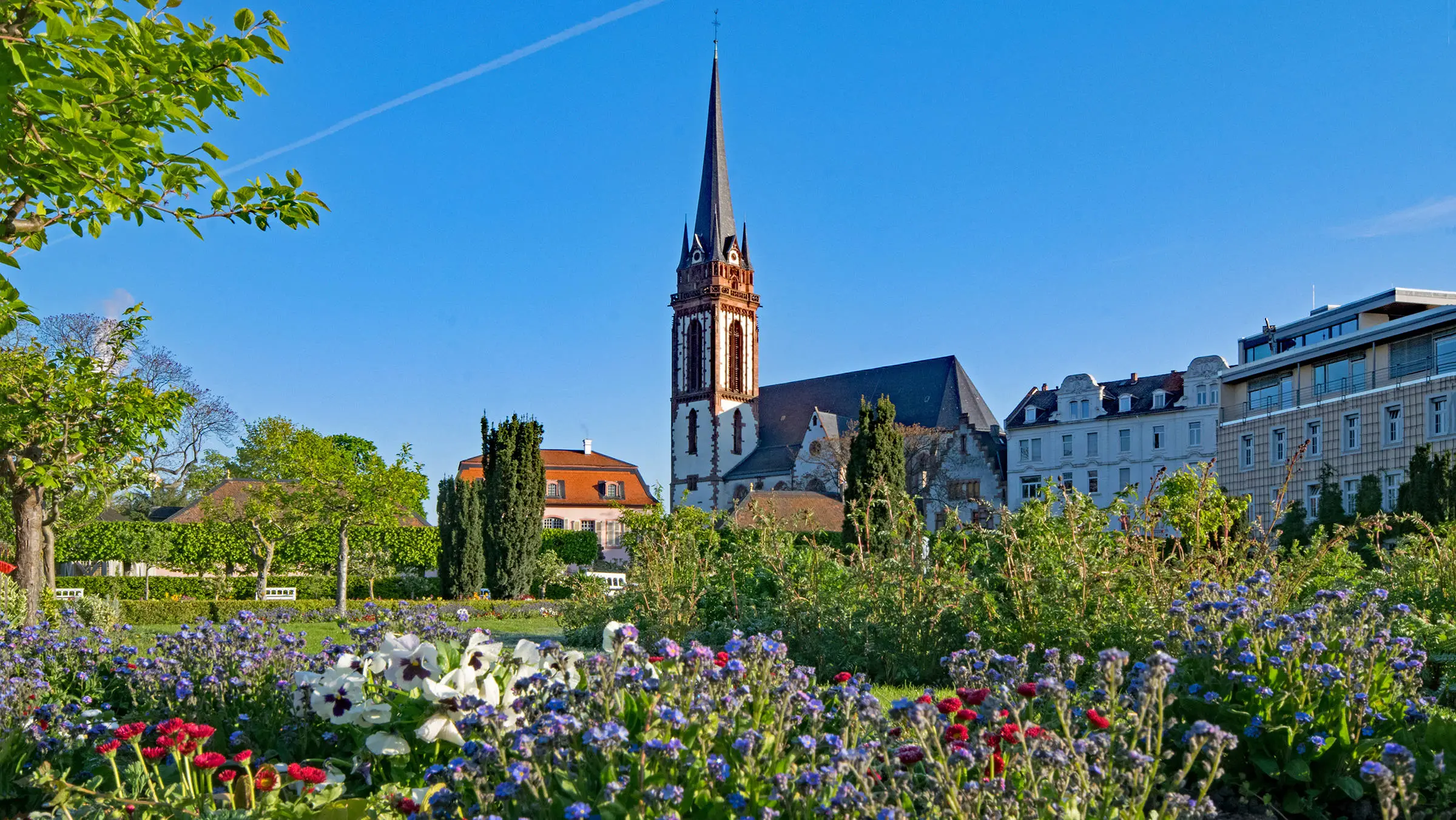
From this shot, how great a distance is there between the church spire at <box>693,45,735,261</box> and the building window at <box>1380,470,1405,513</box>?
4775 cm

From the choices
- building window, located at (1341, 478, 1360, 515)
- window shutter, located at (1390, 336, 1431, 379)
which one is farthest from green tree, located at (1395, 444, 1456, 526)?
building window, located at (1341, 478, 1360, 515)

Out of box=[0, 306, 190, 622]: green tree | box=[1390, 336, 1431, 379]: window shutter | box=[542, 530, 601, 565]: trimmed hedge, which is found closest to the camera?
box=[0, 306, 190, 622]: green tree

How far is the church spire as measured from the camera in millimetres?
72375

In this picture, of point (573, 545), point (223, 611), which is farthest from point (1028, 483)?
point (223, 611)

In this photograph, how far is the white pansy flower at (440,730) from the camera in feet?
11.9

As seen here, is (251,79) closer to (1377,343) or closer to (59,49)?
(59,49)

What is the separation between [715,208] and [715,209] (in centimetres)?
16

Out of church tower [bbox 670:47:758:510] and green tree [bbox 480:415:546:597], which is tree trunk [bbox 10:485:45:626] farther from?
church tower [bbox 670:47:758:510]

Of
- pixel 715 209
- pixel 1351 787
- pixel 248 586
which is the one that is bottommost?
pixel 248 586

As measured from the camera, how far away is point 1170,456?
4850 cm

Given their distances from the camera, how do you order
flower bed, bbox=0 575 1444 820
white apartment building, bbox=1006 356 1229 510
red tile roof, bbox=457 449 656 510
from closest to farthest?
flower bed, bbox=0 575 1444 820 → white apartment building, bbox=1006 356 1229 510 → red tile roof, bbox=457 449 656 510

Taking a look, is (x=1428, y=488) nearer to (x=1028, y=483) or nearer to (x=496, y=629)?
(x=496, y=629)

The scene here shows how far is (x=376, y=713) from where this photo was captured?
3.88m

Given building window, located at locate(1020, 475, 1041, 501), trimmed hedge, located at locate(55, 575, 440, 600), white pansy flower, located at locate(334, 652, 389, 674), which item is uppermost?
building window, located at locate(1020, 475, 1041, 501)
